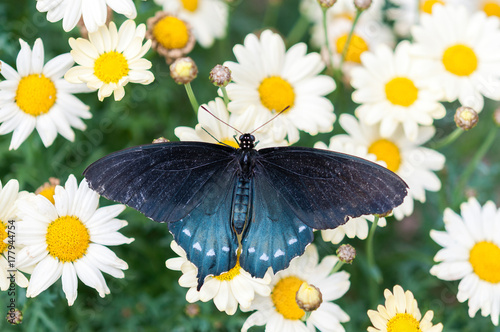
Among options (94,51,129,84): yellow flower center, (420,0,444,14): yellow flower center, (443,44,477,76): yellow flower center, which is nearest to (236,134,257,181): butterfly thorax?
(94,51,129,84): yellow flower center

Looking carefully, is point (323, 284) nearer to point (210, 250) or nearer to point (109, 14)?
point (210, 250)

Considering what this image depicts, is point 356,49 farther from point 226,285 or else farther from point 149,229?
point 226,285

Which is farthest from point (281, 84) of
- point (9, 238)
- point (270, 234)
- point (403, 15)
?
point (403, 15)

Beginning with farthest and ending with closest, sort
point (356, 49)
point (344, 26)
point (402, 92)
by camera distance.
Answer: point (344, 26) < point (356, 49) < point (402, 92)

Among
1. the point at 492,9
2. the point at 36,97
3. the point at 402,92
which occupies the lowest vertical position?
the point at 36,97

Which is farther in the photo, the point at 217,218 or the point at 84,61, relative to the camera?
the point at 84,61

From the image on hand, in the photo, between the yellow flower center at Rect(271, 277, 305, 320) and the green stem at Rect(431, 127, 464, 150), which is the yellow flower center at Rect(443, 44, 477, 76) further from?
the yellow flower center at Rect(271, 277, 305, 320)

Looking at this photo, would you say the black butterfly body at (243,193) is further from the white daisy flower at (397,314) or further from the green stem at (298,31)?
the green stem at (298,31)

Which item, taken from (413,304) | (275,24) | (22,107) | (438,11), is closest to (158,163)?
(22,107)
